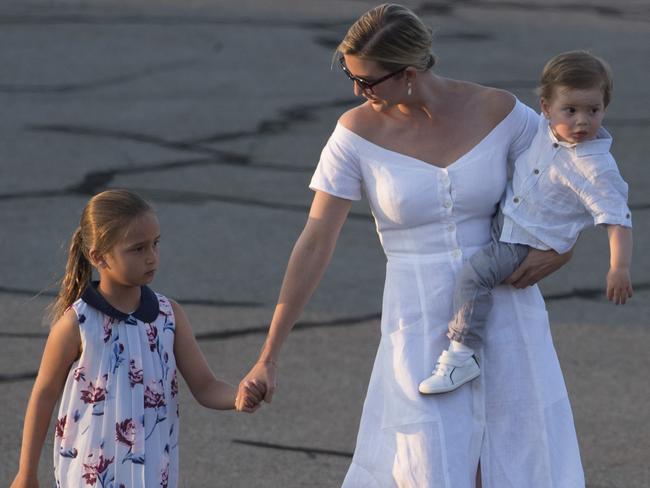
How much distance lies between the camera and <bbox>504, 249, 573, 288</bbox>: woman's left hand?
3602 millimetres

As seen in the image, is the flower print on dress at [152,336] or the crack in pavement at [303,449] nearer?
the flower print on dress at [152,336]

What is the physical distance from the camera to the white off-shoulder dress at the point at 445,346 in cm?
358

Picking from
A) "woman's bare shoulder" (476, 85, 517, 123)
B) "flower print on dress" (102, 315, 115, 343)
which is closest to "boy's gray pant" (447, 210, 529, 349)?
"woman's bare shoulder" (476, 85, 517, 123)

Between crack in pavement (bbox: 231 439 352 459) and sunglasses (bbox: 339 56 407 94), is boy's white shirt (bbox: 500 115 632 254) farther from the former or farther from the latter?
crack in pavement (bbox: 231 439 352 459)

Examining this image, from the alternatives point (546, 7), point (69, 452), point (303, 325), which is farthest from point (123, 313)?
point (546, 7)

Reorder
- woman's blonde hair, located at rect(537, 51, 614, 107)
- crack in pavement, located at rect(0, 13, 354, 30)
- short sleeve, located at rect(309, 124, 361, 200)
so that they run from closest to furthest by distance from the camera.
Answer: woman's blonde hair, located at rect(537, 51, 614, 107), short sleeve, located at rect(309, 124, 361, 200), crack in pavement, located at rect(0, 13, 354, 30)

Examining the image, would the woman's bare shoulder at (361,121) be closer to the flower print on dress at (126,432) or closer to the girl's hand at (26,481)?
the flower print on dress at (126,432)

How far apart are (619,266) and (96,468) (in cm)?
145

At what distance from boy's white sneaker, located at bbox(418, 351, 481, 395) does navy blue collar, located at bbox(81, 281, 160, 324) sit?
2.47 ft

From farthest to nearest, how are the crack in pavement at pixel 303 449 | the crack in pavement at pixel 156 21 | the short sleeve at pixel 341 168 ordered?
the crack in pavement at pixel 156 21 → the crack in pavement at pixel 303 449 → the short sleeve at pixel 341 168

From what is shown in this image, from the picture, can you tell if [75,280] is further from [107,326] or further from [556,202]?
[556,202]

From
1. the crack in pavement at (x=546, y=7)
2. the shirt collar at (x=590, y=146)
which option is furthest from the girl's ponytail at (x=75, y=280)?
the crack in pavement at (x=546, y=7)

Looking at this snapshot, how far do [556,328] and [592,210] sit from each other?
3.52 m

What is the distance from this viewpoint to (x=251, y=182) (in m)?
9.59
